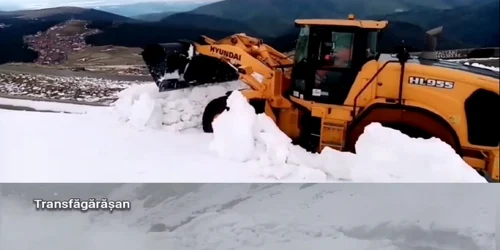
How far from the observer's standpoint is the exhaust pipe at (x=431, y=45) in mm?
2184

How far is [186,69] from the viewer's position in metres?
2.71

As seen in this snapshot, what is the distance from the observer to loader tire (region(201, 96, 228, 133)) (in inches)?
97.9

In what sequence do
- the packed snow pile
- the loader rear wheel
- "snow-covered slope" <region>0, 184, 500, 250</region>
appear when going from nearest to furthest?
"snow-covered slope" <region>0, 184, 500, 250</region> < the loader rear wheel < the packed snow pile

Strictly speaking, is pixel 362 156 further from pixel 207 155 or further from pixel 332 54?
pixel 207 155

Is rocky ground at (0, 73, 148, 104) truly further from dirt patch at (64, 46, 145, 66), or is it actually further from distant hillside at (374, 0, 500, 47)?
distant hillside at (374, 0, 500, 47)

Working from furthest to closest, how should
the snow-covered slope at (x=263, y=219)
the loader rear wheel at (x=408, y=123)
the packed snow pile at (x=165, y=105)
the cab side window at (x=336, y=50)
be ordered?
1. the packed snow pile at (x=165, y=105)
2. the cab side window at (x=336, y=50)
3. the loader rear wheel at (x=408, y=123)
4. the snow-covered slope at (x=263, y=219)

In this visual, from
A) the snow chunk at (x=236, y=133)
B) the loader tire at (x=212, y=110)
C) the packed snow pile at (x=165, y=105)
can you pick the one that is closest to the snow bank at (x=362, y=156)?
the snow chunk at (x=236, y=133)

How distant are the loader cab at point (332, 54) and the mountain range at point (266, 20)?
0.04m

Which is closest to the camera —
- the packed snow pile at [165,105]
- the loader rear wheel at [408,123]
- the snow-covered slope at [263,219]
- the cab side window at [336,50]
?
the snow-covered slope at [263,219]

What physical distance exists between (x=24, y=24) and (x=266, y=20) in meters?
0.90

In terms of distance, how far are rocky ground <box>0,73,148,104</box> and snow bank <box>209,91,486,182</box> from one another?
1.56 ft

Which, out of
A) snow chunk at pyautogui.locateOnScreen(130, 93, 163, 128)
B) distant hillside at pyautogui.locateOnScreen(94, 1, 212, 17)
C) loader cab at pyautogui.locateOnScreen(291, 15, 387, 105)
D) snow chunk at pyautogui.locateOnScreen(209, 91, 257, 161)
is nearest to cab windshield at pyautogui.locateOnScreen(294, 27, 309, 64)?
loader cab at pyautogui.locateOnScreen(291, 15, 387, 105)

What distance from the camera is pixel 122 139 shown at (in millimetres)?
2268

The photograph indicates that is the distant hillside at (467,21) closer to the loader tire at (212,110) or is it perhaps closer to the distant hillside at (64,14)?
the loader tire at (212,110)
